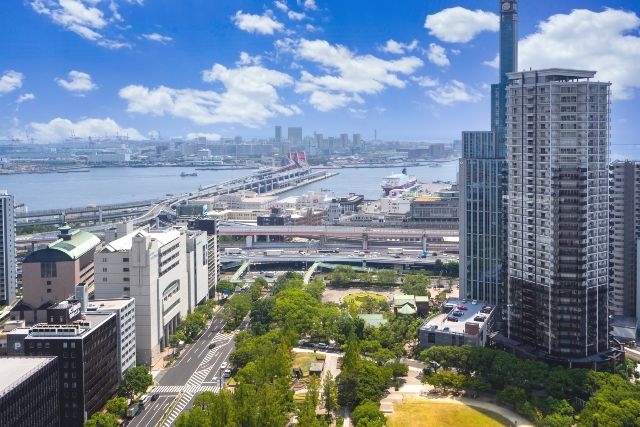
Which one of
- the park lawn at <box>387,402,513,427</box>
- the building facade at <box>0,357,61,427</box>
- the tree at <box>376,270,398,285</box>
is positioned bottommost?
the park lawn at <box>387,402,513,427</box>

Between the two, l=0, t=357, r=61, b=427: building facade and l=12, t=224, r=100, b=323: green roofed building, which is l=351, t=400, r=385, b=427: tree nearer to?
l=0, t=357, r=61, b=427: building facade

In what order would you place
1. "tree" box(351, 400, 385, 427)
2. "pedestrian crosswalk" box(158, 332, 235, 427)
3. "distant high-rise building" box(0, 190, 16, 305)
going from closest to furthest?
"tree" box(351, 400, 385, 427), "pedestrian crosswalk" box(158, 332, 235, 427), "distant high-rise building" box(0, 190, 16, 305)

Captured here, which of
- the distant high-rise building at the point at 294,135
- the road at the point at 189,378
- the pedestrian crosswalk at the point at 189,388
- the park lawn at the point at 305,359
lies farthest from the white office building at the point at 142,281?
the distant high-rise building at the point at 294,135

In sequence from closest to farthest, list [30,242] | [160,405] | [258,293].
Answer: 1. [160,405]
2. [258,293]
3. [30,242]

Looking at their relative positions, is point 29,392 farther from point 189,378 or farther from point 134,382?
point 189,378

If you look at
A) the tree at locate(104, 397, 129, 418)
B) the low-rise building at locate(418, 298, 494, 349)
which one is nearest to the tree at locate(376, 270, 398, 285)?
the low-rise building at locate(418, 298, 494, 349)

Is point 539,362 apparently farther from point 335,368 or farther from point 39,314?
point 39,314

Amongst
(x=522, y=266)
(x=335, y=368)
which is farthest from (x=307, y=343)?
(x=522, y=266)
